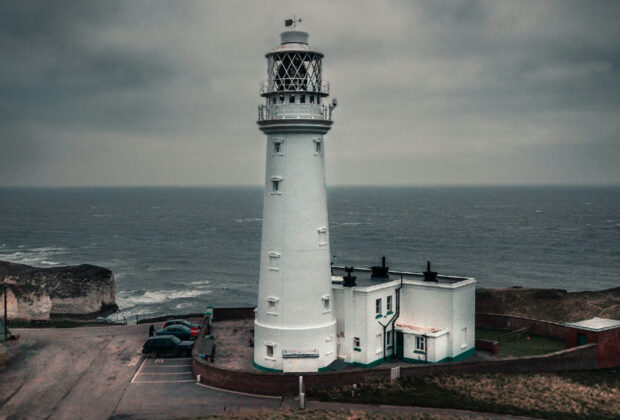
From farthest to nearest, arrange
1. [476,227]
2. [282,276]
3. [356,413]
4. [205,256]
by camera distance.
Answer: [476,227] → [205,256] → [282,276] → [356,413]

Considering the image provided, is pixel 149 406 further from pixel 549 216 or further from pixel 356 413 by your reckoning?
pixel 549 216

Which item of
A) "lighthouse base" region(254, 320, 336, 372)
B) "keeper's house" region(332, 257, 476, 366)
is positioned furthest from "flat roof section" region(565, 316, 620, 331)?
"lighthouse base" region(254, 320, 336, 372)

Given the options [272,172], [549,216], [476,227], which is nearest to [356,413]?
[272,172]

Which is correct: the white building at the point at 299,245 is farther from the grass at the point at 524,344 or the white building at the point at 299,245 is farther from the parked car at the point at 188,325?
the parked car at the point at 188,325

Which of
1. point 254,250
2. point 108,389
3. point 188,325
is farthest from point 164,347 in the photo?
point 254,250

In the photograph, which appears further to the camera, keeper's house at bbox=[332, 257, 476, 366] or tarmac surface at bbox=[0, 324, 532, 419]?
keeper's house at bbox=[332, 257, 476, 366]

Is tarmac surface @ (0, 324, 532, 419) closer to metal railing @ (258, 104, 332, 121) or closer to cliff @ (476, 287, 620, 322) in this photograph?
metal railing @ (258, 104, 332, 121)
